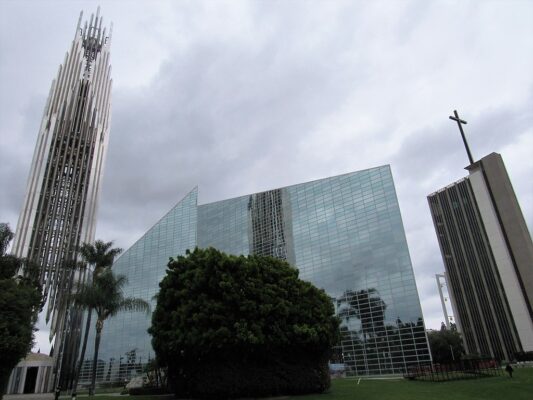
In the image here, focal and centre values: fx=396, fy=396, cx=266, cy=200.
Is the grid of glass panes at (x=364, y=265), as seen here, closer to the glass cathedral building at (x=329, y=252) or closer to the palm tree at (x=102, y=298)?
the glass cathedral building at (x=329, y=252)

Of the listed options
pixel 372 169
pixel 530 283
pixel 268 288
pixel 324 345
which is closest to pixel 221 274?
pixel 268 288

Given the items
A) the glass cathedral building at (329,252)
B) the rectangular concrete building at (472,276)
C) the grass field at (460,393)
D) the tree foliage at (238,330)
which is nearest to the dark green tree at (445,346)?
the rectangular concrete building at (472,276)

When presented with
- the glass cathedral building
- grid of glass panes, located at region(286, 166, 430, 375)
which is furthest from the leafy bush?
grid of glass panes, located at region(286, 166, 430, 375)

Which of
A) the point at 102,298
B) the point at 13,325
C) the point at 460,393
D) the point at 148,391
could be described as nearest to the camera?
the point at 13,325

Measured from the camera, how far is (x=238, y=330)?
2188cm

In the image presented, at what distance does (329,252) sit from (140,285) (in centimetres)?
3497

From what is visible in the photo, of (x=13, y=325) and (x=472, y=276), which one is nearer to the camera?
(x=13, y=325)

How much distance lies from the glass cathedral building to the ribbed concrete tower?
12.9m

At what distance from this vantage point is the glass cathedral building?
1857 inches

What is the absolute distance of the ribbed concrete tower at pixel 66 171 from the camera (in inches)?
2203

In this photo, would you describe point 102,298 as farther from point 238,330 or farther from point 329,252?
point 329,252

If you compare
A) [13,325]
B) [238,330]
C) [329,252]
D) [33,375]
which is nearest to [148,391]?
[238,330]

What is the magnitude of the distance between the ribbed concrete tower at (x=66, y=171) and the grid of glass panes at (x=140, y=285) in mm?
12314

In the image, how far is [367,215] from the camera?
53062 mm
